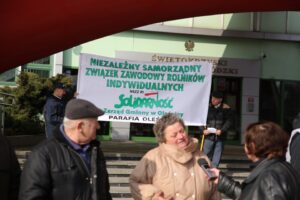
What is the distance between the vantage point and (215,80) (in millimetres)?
18719

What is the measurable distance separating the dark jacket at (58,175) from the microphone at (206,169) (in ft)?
2.70

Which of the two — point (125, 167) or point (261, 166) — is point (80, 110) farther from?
point (125, 167)

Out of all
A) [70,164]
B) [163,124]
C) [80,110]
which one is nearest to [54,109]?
[163,124]

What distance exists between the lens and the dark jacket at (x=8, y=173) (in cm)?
368

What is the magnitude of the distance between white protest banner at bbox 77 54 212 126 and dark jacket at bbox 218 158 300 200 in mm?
8057

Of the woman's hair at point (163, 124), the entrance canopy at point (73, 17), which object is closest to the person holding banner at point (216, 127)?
the entrance canopy at point (73, 17)

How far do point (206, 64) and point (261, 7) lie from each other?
5.74ft

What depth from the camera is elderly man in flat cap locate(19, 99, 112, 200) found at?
353cm

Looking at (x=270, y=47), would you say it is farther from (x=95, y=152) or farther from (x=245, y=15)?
(x=95, y=152)

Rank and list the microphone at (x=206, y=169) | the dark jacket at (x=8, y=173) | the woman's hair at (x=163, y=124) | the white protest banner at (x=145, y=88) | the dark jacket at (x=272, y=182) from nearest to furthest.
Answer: the dark jacket at (x=272, y=182) < the dark jacket at (x=8, y=173) < the microphone at (x=206, y=169) < the woman's hair at (x=163, y=124) < the white protest banner at (x=145, y=88)

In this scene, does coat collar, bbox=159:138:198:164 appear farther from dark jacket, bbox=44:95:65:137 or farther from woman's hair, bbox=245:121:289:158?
dark jacket, bbox=44:95:65:137

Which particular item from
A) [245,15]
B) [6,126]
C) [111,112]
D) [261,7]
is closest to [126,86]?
[111,112]

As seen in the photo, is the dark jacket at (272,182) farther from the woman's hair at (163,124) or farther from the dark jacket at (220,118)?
the dark jacket at (220,118)

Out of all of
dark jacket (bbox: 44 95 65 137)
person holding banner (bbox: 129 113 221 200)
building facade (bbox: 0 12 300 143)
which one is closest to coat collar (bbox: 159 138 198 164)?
person holding banner (bbox: 129 113 221 200)
